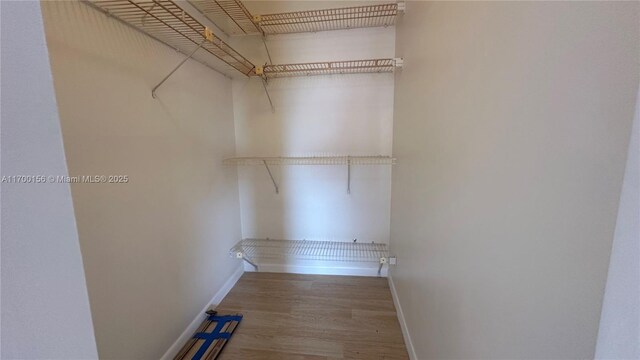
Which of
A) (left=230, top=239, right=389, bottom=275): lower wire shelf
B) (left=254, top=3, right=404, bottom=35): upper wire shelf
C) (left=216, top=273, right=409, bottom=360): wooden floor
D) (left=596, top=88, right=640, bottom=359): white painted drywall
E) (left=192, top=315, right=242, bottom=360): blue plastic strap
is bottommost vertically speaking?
(left=216, top=273, right=409, bottom=360): wooden floor

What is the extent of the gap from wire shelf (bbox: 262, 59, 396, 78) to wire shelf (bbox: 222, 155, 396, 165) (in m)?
0.71

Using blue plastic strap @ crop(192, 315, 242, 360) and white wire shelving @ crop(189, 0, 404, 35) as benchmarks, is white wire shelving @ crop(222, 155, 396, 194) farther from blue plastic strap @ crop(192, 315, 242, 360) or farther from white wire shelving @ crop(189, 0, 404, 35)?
blue plastic strap @ crop(192, 315, 242, 360)

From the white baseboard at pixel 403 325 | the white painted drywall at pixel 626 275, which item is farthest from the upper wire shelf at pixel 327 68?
the white baseboard at pixel 403 325

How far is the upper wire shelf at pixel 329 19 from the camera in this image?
1.68m

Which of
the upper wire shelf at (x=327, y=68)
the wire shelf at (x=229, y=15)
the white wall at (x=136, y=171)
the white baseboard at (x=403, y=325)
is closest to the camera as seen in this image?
the white wall at (x=136, y=171)

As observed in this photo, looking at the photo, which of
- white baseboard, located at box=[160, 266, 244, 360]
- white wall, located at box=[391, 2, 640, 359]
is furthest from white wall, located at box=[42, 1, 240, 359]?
white wall, located at box=[391, 2, 640, 359]

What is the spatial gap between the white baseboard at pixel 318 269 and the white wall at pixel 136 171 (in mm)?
607

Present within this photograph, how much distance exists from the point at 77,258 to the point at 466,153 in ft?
3.42

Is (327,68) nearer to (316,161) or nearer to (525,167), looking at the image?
(316,161)

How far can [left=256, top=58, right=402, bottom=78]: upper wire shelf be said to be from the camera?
180 cm

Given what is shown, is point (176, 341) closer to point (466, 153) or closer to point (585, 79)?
point (466, 153)

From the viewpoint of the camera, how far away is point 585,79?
382mm

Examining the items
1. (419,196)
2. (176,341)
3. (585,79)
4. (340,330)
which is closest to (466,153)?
(585,79)

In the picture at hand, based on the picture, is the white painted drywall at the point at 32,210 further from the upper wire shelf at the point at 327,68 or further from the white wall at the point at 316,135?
the white wall at the point at 316,135
